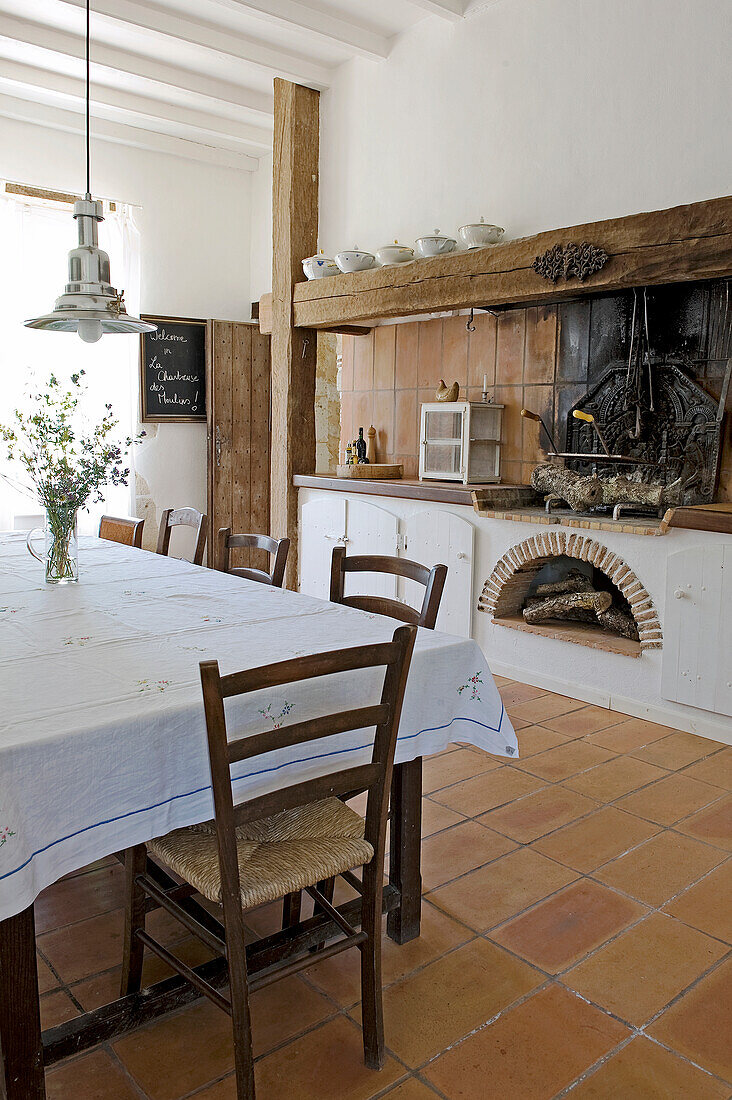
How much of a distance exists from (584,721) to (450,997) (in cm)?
189

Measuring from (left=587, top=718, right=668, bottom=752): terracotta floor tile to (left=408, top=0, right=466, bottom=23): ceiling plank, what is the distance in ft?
11.5

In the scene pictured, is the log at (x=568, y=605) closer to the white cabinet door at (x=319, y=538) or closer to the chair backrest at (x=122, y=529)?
the white cabinet door at (x=319, y=538)

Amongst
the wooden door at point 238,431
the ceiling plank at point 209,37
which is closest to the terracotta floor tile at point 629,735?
the wooden door at point 238,431

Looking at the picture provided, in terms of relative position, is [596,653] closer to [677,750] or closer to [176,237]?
[677,750]

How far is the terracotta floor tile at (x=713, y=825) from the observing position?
2562 mm

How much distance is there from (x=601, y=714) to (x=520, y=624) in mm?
596

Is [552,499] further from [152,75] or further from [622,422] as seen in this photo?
[152,75]

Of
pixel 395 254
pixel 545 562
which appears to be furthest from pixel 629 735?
pixel 395 254

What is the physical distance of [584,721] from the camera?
357 centimetres

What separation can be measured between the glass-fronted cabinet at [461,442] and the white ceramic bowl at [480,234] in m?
0.80

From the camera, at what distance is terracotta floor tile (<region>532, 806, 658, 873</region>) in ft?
8.01

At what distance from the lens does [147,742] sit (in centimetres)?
146

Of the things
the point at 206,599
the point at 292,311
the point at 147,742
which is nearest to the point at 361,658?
the point at 147,742

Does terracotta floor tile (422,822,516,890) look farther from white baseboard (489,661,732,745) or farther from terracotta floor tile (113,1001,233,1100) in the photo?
white baseboard (489,661,732,745)
